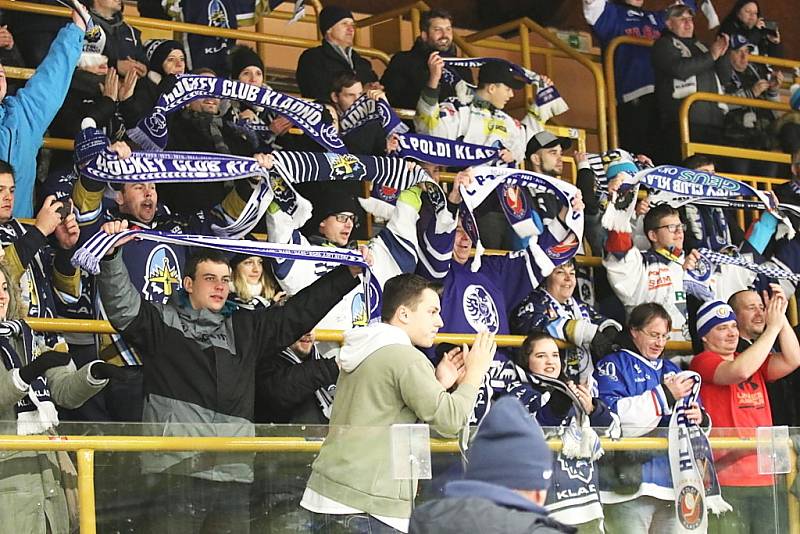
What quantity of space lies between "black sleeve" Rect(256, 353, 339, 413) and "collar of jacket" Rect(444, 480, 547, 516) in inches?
89.8

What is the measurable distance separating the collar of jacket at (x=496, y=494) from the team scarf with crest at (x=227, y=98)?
3419 mm

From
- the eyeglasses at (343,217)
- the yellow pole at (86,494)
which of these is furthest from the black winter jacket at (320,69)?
the yellow pole at (86,494)

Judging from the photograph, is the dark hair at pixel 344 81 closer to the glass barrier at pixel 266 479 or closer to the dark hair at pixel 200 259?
the dark hair at pixel 200 259

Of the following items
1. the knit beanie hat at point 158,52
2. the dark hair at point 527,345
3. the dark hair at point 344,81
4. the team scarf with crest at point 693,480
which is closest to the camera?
the team scarf with crest at point 693,480

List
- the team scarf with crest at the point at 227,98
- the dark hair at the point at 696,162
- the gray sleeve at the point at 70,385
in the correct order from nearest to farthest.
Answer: the gray sleeve at the point at 70,385
the team scarf with crest at the point at 227,98
the dark hair at the point at 696,162

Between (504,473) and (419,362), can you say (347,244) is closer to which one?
(419,362)

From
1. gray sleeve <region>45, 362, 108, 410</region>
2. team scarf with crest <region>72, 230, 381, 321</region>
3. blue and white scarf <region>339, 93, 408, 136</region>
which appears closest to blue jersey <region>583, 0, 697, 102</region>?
blue and white scarf <region>339, 93, 408, 136</region>

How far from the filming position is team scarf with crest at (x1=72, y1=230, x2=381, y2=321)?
14.1 ft

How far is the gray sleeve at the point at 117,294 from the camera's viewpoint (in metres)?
4.29

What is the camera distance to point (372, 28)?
9039mm

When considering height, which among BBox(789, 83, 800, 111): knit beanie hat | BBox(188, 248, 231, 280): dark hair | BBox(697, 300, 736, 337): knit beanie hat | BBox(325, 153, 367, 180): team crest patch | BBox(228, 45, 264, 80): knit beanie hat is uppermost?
BBox(228, 45, 264, 80): knit beanie hat

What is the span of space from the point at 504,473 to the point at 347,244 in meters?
3.39

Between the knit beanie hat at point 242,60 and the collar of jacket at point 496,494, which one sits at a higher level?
the knit beanie hat at point 242,60

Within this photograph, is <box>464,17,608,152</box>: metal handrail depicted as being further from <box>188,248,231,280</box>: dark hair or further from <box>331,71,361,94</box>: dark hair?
<box>188,248,231,280</box>: dark hair
